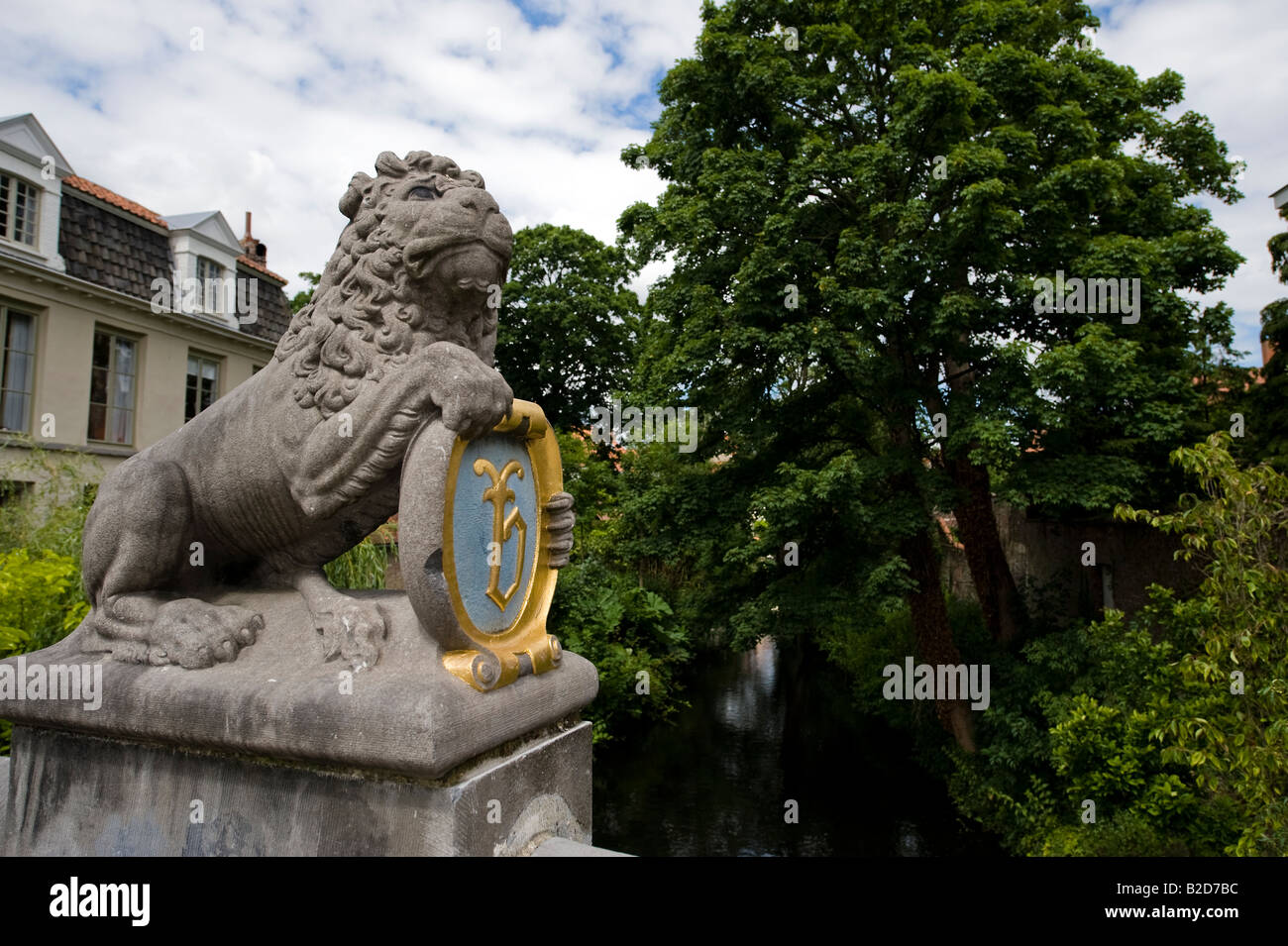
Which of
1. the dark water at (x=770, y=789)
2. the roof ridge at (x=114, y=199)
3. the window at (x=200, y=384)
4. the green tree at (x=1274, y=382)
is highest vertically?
the roof ridge at (x=114, y=199)

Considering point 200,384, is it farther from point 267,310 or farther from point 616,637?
point 616,637

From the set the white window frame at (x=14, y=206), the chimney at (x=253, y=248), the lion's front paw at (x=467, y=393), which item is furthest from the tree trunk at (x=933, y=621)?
the chimney at (x=253, y=248)

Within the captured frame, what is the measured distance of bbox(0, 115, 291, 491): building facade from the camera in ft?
38.2

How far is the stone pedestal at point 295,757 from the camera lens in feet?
6.60

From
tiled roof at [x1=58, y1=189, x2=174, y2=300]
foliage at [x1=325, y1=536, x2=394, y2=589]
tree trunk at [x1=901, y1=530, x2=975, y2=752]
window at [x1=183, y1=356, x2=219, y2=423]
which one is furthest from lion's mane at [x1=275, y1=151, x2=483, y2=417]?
window at [x1=183, y1=356, x2=219, y2=423]

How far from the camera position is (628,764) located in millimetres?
12281

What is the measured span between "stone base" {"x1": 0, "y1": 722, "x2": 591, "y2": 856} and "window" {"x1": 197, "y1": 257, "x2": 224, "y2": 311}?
14.3 metres

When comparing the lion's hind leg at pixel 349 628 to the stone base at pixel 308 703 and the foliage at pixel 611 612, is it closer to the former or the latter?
the stone base at pixel 308 703

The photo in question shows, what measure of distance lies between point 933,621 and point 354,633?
966cm

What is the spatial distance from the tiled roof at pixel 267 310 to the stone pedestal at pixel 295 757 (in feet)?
46.3

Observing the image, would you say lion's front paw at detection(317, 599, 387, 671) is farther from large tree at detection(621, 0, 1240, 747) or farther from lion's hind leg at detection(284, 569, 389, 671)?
large tree at detection(621, 0, 1240, 747)
